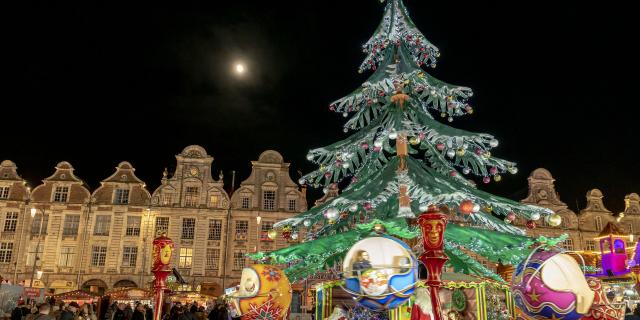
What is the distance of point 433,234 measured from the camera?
17.9 feet

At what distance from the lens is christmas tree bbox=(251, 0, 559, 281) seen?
385 inches

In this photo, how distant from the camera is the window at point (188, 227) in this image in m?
34.1

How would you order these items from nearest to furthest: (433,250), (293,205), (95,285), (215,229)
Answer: (433,250)
(95,285)
(215,229)
(293,205)

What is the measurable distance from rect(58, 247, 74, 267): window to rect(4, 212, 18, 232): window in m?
3.46

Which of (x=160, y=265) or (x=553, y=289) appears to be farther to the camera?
(x=160, y=265)

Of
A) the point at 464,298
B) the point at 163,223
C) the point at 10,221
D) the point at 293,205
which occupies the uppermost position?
the point at 293,205

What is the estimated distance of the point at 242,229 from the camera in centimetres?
3444

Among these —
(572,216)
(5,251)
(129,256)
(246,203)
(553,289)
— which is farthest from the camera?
(572,216)

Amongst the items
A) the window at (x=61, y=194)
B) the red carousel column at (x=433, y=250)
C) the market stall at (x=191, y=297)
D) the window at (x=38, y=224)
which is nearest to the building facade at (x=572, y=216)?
the market stall at (x=191, y=297)

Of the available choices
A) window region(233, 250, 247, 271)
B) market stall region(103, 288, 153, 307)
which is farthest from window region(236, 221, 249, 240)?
market stall region(103, 288, 153, 307)

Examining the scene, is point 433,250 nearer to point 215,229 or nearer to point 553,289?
point 553,289

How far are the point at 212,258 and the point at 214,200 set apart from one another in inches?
155

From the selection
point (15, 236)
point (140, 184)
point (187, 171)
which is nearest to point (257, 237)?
point (187, 171)

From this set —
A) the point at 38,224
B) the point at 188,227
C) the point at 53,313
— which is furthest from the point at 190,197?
the point at 53,313
